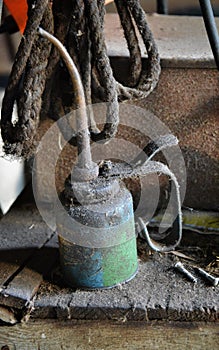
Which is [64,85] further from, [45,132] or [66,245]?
[66,245]

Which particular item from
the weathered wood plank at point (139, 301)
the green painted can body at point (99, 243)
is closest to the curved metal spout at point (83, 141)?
the green painted can body at point (99, 243)

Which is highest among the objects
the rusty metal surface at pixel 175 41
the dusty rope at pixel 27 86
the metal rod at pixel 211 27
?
the dusty rope at pixel 27 86

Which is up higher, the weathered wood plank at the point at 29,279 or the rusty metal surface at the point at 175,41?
the rusty metal surface at the point at 175,41

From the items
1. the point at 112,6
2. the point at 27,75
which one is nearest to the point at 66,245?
the point at 27,75

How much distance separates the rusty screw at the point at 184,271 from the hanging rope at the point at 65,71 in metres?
0.27

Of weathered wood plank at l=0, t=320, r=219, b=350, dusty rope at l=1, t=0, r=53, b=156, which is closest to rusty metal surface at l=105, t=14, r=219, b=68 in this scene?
dusty rope at l=1, t=0, r=53, b=156

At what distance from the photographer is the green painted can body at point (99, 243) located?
110 cm

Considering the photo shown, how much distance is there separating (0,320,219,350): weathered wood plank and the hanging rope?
31 cm

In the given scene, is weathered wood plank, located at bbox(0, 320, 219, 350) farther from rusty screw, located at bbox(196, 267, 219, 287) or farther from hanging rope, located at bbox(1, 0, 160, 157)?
hanging rope, located at bbox(1, 0, 160, 157)

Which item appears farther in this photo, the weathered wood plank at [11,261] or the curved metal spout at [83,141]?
the weathered wood plank at [11,261]

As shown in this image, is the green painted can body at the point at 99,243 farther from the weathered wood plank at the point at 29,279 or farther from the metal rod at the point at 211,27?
the metal rod at the point at 211,27

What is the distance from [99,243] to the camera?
111 centimetres

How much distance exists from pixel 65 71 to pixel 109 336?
487 mm

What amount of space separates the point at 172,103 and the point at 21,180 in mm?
410
